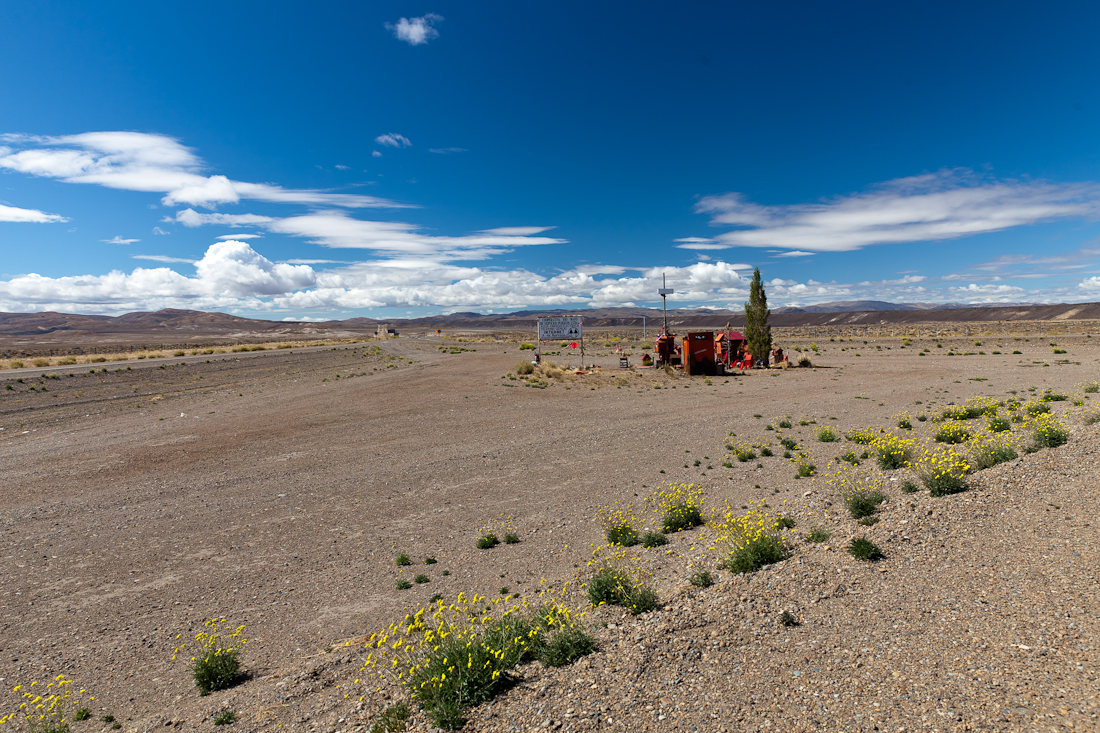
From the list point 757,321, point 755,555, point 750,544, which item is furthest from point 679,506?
point 757,321

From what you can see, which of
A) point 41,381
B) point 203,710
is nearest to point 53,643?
point 203,710

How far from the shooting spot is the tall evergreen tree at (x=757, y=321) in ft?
114

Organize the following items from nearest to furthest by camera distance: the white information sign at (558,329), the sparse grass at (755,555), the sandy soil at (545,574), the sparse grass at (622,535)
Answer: the sandy soil at (545,574)
the sparse grass at (755,555)
the sparse grass at (622,535)
the white information sign at (558,329)

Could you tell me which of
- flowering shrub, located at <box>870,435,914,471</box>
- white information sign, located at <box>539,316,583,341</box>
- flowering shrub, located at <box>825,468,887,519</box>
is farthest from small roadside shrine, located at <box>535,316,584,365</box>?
flowering shrub, located at <box>825,468,887,519</box>

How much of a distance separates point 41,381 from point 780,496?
149 feet

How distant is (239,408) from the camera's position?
2338 centimetres

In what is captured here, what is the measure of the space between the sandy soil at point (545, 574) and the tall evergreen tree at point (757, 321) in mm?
17170

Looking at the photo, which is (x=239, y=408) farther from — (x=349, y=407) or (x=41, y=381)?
(x=41, y=381)

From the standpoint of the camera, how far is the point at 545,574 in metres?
7.66

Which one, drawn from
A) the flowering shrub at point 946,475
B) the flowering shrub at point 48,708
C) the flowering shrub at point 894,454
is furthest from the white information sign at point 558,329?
the flowering shrub at point 48,708

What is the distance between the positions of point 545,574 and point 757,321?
3160cm

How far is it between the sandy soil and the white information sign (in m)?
22.3

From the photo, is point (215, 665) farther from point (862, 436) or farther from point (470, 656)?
point (862, 436)

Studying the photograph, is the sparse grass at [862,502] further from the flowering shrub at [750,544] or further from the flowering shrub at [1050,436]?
the flowering shrub at [1050,436]
